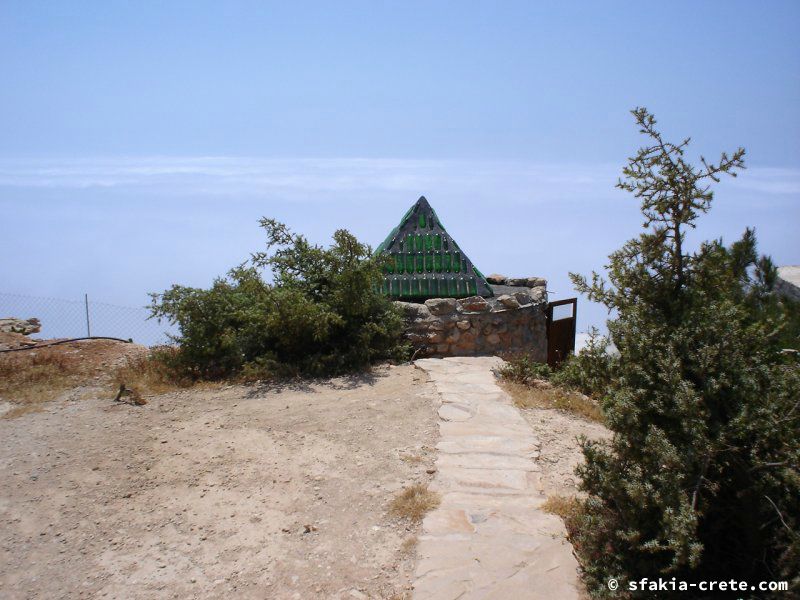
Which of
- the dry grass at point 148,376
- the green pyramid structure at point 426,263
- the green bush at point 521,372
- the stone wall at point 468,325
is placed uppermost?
the green pyramid structure at point 426,263

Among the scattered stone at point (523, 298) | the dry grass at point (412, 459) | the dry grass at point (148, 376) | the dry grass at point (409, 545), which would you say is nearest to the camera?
the dry grass at point (409, 545)

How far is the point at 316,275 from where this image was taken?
8164 millimetres

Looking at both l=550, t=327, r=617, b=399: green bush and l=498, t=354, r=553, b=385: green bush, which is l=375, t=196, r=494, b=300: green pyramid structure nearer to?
l=498, t=354, r=553, b=385: green bush

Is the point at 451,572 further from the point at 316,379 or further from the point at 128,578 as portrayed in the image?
the point at 316,379

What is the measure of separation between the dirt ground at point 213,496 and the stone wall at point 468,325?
2.01m

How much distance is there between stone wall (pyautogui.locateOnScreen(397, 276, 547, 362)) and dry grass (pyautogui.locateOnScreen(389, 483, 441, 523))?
414 centimetres

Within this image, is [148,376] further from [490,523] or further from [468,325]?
[490,523]

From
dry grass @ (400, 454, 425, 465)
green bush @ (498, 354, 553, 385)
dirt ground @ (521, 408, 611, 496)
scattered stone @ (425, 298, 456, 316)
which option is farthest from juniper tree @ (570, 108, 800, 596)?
scattered stone @ (425, 298, 456, 316)

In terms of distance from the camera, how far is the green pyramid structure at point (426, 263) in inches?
362

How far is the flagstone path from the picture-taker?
130 inches

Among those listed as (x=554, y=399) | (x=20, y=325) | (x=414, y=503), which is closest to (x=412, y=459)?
(x=414, y=503)

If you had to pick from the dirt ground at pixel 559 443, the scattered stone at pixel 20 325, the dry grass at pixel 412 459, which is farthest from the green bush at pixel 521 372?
the scattered stone at pixel 20 325

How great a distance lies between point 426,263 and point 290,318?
2823 millimetres

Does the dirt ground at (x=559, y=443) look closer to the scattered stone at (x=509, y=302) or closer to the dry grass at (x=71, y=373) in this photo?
the scattered stone at (x=509, y=302)
